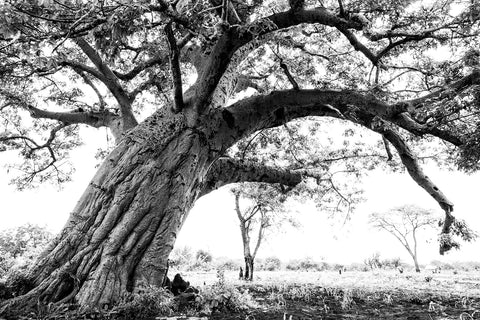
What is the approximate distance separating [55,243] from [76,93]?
500cm

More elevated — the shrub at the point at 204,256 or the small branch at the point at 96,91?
the small branch at the point at 96,91

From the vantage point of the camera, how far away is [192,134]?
14.5 feet

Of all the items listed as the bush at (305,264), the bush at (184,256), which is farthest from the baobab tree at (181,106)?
the bush at (305,264)

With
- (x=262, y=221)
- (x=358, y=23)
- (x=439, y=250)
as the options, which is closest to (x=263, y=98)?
(x=358, y=23)

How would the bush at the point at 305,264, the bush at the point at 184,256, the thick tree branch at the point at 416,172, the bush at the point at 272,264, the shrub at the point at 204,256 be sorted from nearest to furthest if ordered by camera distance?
1. the thick tree branch at the point at 416,172
2. the bush at the point at 184,256
3. the bush at the point at 272,264
4. the shrub at the point at 204,256
5. the bush at the point at 305,264

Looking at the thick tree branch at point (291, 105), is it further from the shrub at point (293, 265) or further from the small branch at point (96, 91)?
the shrub at point (293, 265)

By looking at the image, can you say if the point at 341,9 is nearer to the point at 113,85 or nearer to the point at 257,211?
the point at 113,85

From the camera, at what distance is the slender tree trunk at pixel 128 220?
3.13 m

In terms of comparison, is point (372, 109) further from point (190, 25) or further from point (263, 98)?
point (190, 25)

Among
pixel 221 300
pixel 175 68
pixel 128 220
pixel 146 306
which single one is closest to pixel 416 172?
pixel 221 300

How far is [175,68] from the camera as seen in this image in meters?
3.76

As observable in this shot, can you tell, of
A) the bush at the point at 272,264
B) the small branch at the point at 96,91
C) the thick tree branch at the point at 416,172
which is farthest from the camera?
the bush at the point at 272,264

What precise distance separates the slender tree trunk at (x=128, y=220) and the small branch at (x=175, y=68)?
0.19m

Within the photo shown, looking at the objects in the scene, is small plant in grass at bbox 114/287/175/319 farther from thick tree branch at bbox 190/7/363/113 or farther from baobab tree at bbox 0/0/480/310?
thick tree branch at bbox 190/7/363/113
